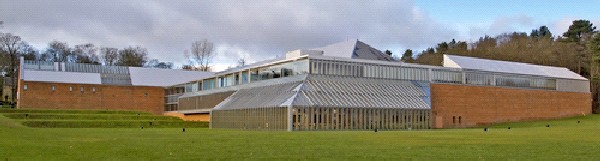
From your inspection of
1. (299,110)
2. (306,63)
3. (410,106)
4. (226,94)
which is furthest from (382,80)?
(226,94)

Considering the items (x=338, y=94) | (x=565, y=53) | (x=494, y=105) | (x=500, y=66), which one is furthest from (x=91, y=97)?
(x=565, y=53)

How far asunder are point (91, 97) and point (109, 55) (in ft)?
137

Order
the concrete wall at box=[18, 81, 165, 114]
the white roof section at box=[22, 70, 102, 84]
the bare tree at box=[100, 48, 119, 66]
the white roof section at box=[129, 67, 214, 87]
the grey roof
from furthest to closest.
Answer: the bare tree at box=[100, 48, 119, 66], the white roof section at box=[129, 67, 214, 87], the white roof section at box=[22, 70, 102, 84], the concrete wall at box=[18, 81, 165, 114], the grey roof

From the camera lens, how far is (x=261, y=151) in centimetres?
2092

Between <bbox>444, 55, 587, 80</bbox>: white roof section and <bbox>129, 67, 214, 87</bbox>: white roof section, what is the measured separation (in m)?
41.1

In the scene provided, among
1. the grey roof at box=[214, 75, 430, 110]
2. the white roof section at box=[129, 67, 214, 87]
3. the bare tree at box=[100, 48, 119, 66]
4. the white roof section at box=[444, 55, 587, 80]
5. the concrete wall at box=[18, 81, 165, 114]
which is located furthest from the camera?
the bare tree at box=[100, 48, 119, 66]

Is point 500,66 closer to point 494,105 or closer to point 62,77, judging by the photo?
point 494,105

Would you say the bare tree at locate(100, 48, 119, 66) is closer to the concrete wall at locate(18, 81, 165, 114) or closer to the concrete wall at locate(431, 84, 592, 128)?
the concrete wall at locate(18, 81, 165, 114)

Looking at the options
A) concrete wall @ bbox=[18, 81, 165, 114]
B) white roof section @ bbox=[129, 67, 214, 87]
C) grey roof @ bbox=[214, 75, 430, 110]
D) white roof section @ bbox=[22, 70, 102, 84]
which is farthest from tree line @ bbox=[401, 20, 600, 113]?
white roof section @ bbox=[22, 70, 102, 84]

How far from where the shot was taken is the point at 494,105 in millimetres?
69250

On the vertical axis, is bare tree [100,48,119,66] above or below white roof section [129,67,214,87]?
above

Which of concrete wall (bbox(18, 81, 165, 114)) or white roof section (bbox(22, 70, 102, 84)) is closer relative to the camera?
concrete wall (bbox(18, 81, 165, 114))

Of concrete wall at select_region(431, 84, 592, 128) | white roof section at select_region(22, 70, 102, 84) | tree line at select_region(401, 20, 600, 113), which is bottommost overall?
concrete wall at select_region(431, 84, 592, 128)

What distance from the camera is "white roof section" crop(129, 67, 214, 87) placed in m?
96.9
